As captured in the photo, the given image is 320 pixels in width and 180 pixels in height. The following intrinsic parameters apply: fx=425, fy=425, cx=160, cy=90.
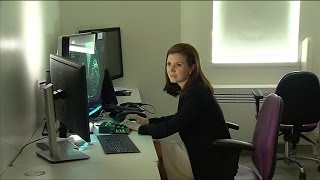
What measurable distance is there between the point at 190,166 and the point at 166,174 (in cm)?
15

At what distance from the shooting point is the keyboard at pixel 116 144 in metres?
2.19

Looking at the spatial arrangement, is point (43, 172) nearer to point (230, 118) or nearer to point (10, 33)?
point (10, 33)

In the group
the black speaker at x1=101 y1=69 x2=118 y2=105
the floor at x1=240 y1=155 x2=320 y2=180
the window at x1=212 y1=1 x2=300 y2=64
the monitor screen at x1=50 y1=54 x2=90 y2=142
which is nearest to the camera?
the monitor screen at x1=50 y1=54 x2=90 y2=142

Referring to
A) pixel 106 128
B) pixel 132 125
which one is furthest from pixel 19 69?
pixel 132 125

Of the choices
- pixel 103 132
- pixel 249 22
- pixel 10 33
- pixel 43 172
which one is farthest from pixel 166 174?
pixel 249 22

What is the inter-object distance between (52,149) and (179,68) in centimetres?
88

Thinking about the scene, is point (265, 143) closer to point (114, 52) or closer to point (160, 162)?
point (160, 162)

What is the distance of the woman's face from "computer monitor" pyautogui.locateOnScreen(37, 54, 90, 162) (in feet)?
2.27

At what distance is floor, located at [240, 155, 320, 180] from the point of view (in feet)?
12.6

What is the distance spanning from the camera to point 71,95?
1967 mm

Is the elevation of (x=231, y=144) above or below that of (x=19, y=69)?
below

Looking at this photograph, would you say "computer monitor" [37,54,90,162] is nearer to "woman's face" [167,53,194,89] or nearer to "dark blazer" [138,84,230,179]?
"dark blazer" [138,84,230,179]

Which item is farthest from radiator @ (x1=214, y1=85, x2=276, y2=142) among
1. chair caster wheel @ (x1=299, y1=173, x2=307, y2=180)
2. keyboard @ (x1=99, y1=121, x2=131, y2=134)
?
keyboard @ (x1=99, y1=121, x2=131, y2=134)

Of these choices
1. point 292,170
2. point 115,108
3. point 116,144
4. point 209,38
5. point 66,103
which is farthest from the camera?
point 209,38
